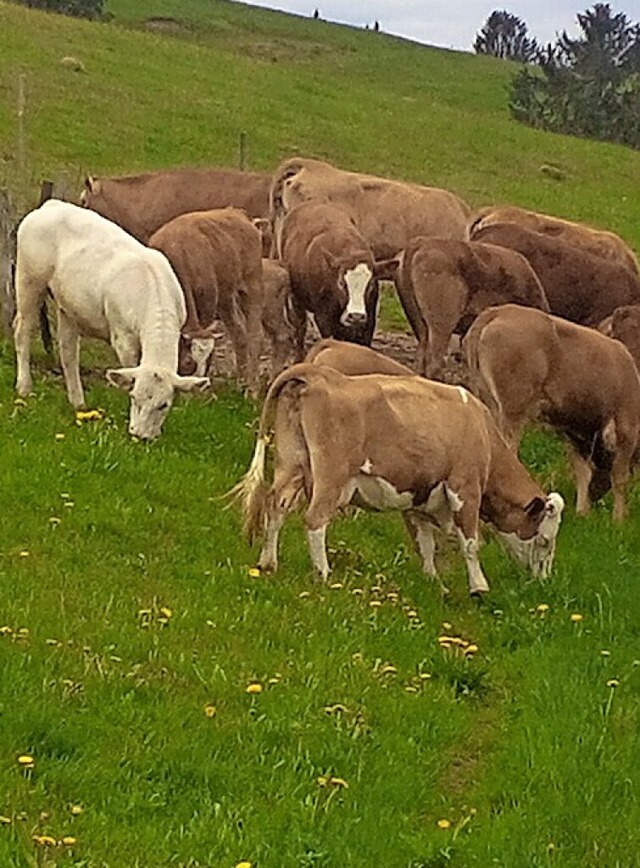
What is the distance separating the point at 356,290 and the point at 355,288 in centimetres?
2

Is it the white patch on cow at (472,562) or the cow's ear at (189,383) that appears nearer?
the white patch on cow at (472,562)

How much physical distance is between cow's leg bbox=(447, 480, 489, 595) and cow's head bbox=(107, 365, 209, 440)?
8.78ft

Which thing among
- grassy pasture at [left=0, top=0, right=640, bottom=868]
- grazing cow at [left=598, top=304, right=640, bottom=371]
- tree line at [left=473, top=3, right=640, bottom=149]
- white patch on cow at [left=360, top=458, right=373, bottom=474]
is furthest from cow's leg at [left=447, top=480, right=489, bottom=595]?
tree line at [left=473, top=3, right=640, bottom=149]

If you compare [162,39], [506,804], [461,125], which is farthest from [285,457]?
[162,39]

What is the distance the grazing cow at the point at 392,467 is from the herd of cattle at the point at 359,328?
1cm

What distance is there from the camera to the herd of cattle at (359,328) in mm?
9492

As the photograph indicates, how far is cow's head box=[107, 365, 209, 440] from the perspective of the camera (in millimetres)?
11695

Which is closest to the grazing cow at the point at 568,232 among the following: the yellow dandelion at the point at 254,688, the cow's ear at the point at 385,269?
the cow's ear at the point at 385,269

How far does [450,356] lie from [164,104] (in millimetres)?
21911

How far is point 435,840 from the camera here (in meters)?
6.14

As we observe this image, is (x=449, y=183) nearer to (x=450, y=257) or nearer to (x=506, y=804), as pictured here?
(x=450, y=257)

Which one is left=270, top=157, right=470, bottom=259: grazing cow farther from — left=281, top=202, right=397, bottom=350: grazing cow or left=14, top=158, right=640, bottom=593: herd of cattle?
left=281, top=202, right=397, bottom=350: grazing cow

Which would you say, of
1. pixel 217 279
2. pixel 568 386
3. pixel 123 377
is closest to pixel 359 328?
pixel 217 279

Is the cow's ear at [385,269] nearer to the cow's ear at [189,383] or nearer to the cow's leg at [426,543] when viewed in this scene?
the cow's ear at [189,383]
